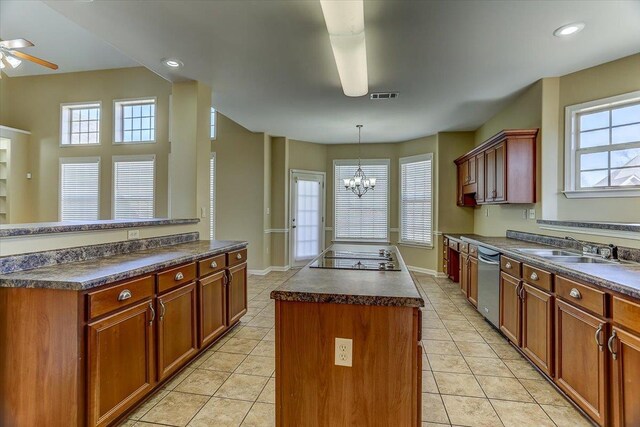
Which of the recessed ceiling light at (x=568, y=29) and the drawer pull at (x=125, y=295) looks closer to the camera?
the drawer pull at (x=125, y=295)

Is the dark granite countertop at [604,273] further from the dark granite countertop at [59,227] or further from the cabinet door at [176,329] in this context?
the dark granite countertop at [59,227]

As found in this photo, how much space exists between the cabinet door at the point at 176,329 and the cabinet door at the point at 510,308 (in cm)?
276

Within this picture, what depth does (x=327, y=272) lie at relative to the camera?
190 cm

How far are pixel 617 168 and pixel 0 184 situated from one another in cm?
967

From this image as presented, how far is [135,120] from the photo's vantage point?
605 cm

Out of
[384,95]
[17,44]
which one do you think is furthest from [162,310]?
[17,44]

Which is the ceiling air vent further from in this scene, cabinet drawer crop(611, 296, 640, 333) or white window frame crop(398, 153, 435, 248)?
cabinet drawer crop(611, 296, 640, 333)

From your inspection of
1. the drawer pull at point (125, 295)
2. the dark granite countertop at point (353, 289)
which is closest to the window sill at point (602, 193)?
the dark granite countertop at point (353, 289)

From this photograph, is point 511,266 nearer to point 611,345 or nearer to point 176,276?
point 611,345

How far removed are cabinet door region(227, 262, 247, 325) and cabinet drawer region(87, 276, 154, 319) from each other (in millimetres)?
1136

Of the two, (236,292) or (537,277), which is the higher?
(537,277)

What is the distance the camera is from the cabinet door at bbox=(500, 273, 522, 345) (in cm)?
270

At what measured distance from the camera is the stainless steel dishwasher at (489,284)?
3.14 metres

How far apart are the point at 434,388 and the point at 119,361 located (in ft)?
6.91
